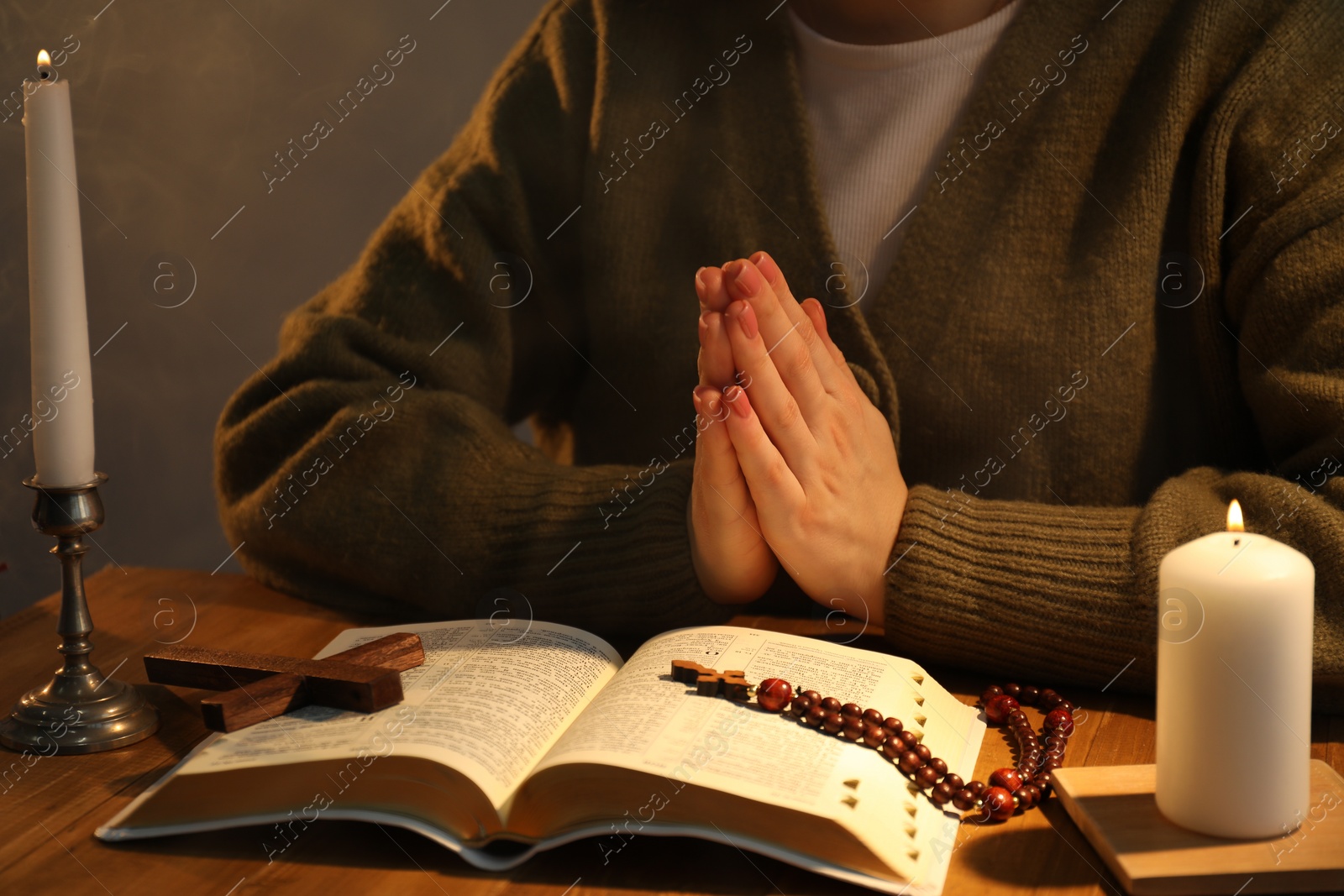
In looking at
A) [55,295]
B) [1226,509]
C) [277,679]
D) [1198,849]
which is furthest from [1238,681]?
[55,295]

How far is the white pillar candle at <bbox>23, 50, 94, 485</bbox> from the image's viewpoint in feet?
2.13

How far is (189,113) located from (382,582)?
0.93 metres

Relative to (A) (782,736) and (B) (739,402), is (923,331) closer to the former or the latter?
(B) (739,402)

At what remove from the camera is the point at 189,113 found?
156cm

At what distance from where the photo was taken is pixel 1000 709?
73cm

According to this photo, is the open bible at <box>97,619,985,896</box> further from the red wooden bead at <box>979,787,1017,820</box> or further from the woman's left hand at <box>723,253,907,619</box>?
the woman's left hand at <box>723,253,907,619</box>

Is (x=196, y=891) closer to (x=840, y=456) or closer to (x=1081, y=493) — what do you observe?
(x=840, y=456)

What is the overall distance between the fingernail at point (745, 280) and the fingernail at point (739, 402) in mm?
70

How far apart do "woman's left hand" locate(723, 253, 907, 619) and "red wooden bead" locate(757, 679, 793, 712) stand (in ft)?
0.67

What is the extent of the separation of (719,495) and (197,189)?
1.11 m

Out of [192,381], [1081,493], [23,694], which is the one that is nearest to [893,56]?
[1081,493]

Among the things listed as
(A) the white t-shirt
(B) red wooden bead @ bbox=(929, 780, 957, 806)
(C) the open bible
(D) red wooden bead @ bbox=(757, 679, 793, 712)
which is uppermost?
(A) the white t-shirt

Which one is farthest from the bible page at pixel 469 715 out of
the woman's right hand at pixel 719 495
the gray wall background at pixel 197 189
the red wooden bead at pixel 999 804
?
the gray wall background at pixel 197 189

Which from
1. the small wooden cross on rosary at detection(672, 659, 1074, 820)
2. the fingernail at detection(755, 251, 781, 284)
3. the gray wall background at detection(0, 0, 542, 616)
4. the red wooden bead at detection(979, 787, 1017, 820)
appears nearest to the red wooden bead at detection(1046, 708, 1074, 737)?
the small wooden cross on rosary at detection(672, 659, 1074, 820)
